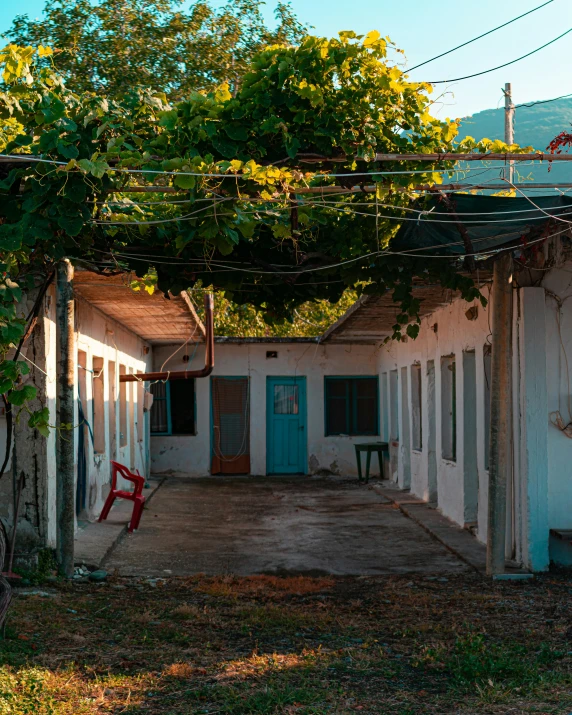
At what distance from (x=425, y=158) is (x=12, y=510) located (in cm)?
493

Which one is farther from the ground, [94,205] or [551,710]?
[94,205]

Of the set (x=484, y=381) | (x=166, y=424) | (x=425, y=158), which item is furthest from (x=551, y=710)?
(x=166, y=424)

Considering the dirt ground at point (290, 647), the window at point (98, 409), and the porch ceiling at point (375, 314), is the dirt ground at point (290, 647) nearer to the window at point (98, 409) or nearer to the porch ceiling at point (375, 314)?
the porch ceiling at point (375, 314)

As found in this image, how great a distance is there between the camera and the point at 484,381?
1009 centimetres

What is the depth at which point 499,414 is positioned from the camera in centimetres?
806

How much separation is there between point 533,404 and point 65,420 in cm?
444

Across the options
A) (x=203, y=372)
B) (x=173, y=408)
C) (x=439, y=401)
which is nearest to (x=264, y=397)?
(x=173, y=408)

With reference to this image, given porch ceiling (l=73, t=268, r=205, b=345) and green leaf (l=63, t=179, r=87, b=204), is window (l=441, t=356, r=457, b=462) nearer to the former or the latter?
porch ceiling (l=73, t=268, r=205, b=345)

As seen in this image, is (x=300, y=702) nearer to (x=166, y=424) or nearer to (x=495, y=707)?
(x=495, y=707)

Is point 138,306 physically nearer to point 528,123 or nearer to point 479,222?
point 479,222

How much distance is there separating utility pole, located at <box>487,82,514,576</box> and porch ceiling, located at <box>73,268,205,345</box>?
3419mm

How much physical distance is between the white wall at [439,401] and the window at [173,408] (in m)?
5.61

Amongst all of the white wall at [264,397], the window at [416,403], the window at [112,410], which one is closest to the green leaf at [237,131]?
the window at [112,410]

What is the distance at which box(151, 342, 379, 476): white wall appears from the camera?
19.6 metres
